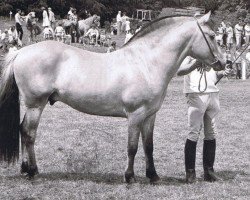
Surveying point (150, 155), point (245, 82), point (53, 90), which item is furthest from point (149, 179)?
point (245, 82)

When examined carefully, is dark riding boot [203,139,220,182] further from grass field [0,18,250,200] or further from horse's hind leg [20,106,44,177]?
horse's hind leg [20,106,44,177]

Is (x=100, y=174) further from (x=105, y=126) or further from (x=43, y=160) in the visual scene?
(x=105, y=126)

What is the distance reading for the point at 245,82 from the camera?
26.6m

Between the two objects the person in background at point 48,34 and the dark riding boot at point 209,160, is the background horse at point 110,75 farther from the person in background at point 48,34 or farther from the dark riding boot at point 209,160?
the person in background at point 48,34

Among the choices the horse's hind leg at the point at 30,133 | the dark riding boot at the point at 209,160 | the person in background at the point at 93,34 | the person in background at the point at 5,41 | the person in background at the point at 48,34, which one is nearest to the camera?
the horse's hind leg at the point at 30,133

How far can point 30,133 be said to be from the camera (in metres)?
8.19

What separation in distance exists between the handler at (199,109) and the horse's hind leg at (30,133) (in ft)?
7.06

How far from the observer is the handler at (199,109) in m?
8.20

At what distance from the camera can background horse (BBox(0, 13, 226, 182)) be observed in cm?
791

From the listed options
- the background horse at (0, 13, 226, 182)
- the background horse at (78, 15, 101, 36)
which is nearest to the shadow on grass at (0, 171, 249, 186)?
the background horse at (0, 13, 226, 182)

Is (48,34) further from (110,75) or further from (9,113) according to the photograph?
(110,75)

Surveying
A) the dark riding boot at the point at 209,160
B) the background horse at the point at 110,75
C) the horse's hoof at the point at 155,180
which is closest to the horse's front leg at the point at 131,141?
the background horse at the point at 110,75

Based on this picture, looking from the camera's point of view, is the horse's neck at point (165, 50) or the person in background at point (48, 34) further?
the person in background at point (48, 34)

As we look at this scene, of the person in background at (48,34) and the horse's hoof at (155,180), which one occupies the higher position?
the person in background at (48,34)
